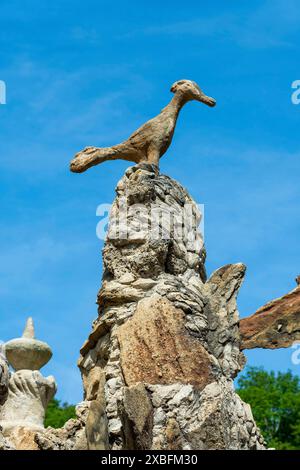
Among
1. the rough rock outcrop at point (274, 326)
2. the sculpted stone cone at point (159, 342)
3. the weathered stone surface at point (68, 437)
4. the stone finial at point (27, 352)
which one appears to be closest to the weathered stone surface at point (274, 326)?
the rough rock outcrop at point (274, 326)

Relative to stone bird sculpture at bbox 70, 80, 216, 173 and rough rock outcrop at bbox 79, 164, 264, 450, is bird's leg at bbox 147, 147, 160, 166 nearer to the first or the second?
stone bird sculpture at bbox 70, 80, 216, 173

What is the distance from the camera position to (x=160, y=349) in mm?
13641

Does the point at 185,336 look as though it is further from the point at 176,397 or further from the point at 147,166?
the point at 147,166

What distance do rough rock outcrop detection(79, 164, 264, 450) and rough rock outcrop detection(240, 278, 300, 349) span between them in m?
0.31

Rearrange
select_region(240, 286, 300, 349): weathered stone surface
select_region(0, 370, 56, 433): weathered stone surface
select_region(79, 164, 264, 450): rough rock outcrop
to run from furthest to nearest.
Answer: select_region(0, 370, 56, 433): weathered stone surface, select_region(240, 286, 300, 349): weathered stone surface, select_region(79, 164, 264, 450): rough rock outcrop

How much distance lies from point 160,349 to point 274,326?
1722 mm

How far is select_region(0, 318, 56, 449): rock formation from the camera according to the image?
15.7 meters

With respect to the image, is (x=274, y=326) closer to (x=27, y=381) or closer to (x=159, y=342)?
(x=159, y=342)

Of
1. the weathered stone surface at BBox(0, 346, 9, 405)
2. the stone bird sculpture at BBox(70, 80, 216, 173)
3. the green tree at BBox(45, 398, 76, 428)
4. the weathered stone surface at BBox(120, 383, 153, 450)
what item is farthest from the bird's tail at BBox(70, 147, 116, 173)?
the green tree at BBox(45, 398, 76, 428)

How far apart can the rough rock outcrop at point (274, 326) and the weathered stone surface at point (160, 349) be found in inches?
42.8

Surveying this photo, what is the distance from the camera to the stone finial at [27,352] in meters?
15.9

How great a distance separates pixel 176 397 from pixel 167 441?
56 centimetres

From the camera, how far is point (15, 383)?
15.9 meters

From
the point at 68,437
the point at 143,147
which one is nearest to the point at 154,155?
the point at 143,147
